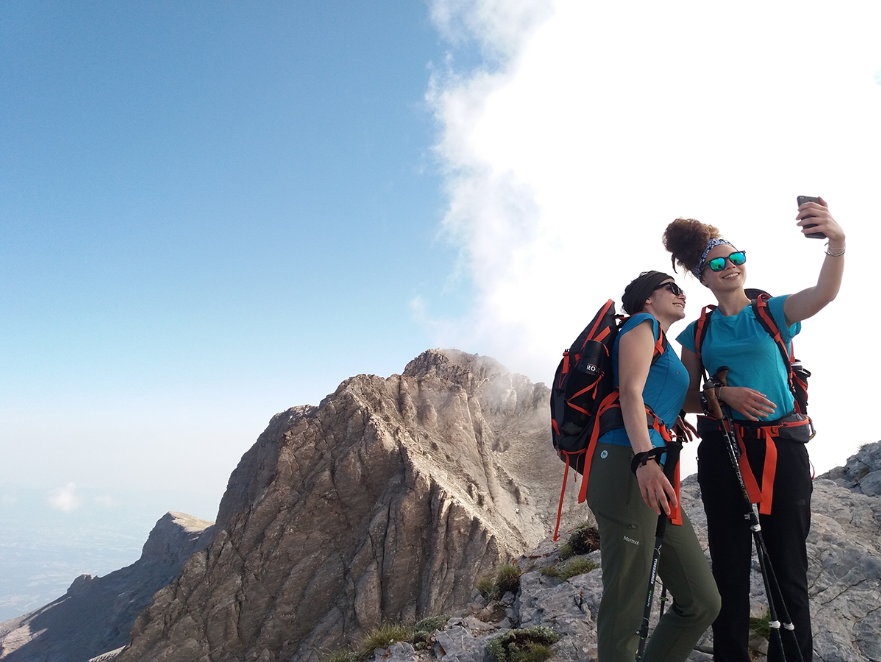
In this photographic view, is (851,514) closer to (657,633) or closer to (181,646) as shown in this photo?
(657,633)

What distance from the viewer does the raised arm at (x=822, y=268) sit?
10.9 ft

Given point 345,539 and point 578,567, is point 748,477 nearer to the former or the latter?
point 578,567

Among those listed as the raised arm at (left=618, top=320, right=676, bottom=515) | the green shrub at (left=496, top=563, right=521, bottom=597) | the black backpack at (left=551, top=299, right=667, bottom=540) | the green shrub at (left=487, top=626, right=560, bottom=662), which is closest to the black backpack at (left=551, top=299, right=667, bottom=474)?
the black backpack at (left=551, top=299, right=667, bottom=540)

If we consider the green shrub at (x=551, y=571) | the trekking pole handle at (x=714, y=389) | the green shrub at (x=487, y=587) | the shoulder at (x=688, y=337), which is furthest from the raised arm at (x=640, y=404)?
the green shrub at (x=487, y=587)

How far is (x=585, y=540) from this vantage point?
862 centimetres

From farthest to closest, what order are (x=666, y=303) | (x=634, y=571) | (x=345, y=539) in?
(x=345, y=539)
(x=666, y=303)
(x=634, y=571)

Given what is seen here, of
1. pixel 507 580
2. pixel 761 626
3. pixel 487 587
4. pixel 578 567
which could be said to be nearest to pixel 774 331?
pixel 761 626

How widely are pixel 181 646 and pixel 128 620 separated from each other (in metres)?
41.9

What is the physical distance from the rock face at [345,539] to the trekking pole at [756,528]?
3411 cm

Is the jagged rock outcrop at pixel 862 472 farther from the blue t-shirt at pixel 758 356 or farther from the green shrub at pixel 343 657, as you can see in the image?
the green shrub at pixel 343 657

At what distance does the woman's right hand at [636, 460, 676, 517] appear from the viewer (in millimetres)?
2916

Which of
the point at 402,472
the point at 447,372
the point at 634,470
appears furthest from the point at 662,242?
the point at 447,372

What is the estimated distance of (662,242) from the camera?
4.52 meters

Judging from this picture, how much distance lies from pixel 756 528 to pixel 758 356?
4.11ft
